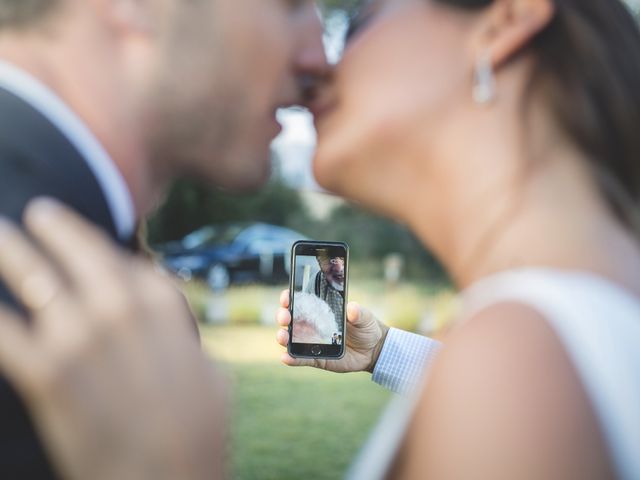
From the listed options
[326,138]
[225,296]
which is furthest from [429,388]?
[225,296]

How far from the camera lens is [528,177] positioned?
1.40m

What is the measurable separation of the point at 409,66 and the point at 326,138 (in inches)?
10.0

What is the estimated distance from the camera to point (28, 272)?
0.92 m

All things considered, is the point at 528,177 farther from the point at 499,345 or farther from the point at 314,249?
the point at 314,249

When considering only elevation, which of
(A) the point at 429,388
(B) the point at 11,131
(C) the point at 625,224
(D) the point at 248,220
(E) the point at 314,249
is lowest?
(D) the point at 248,220

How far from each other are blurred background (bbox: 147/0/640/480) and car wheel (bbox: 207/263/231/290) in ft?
0.10

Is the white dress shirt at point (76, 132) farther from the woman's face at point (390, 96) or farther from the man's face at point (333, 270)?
the man's face at point (333, 270)

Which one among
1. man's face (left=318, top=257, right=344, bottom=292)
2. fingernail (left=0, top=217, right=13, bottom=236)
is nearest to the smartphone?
man's face (left=318, top=257, right=344, bottom=292)

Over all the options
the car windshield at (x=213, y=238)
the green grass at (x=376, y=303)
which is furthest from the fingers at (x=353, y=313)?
the car windshield at (x=213, y=238)

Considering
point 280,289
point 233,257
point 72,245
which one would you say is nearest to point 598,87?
point 72,245

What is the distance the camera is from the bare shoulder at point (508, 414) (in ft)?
3.53

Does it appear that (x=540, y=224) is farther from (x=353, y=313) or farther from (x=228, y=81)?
(x=353, y=313)

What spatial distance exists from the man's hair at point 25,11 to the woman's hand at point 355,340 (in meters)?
1.53

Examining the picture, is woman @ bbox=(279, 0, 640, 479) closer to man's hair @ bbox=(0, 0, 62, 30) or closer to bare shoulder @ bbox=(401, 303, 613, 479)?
bare shoulder @ bbox=(401, 303, 613, 479)
